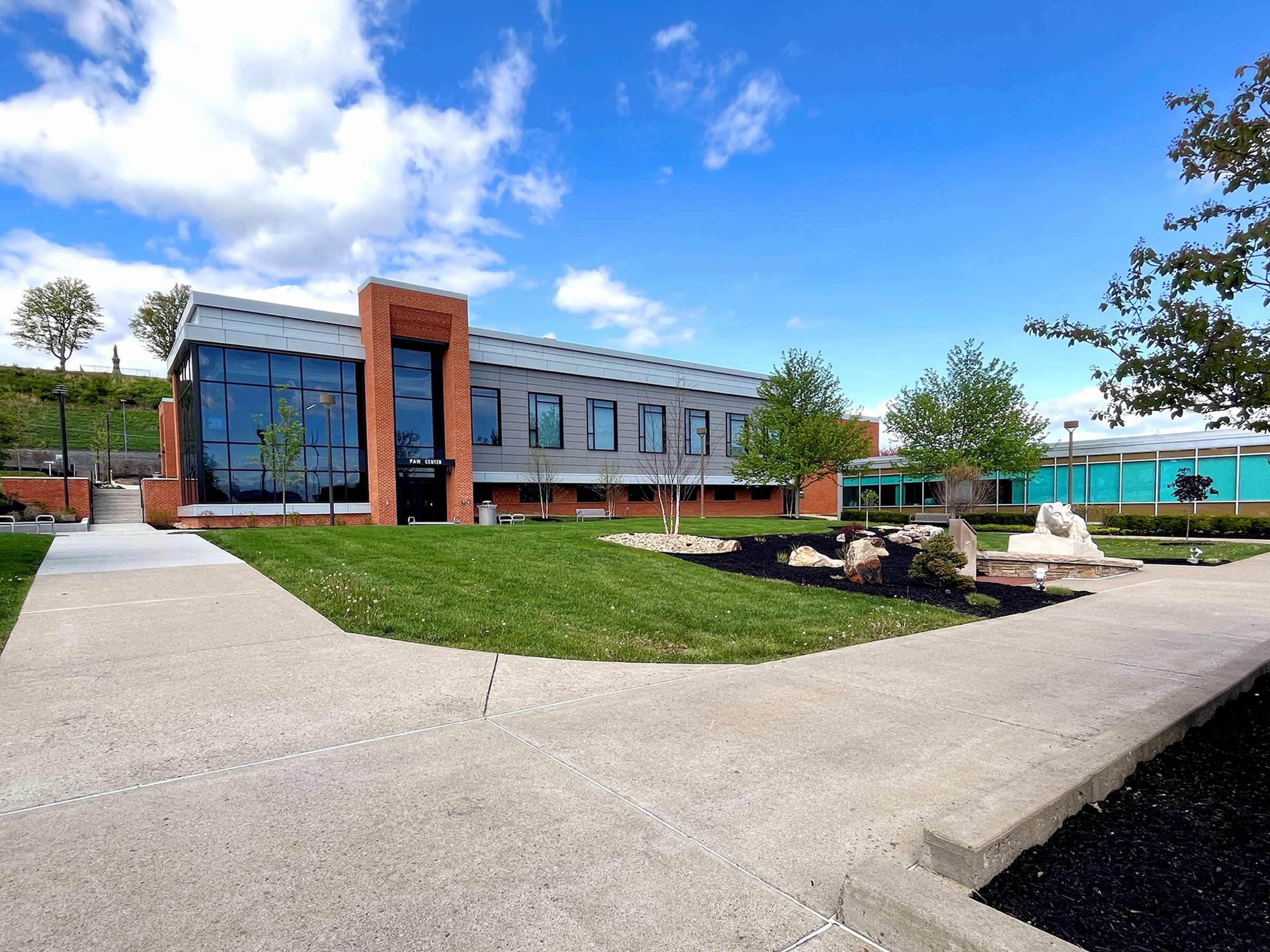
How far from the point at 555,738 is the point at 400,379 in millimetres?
28682

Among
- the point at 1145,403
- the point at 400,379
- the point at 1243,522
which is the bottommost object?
the point at 1243,522

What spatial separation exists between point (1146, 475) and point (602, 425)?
2968 centimetres

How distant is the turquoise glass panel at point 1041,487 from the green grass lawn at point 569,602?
36.0m

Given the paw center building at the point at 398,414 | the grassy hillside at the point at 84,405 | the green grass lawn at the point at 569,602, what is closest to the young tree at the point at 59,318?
the grassy hillside at the point at 84,405

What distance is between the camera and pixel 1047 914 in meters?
2.50

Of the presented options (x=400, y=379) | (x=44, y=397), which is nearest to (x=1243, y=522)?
(x=400, y=379)

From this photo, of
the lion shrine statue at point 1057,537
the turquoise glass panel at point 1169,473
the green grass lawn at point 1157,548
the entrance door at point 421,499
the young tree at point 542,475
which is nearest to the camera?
the lion shrine statue at point 1057,537

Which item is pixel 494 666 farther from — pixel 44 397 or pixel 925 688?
pixel 44 397

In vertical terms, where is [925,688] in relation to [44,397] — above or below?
below

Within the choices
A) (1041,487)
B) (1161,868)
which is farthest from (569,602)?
(1041,487)

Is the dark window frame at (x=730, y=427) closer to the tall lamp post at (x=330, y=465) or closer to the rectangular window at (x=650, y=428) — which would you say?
the rectangular window at (x=650, y=428)

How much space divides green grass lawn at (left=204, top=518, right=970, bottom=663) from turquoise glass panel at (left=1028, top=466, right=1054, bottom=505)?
1418 inches

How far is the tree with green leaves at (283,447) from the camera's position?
25.8 metres

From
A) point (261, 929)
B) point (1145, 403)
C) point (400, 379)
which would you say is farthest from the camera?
point (400, 379)
